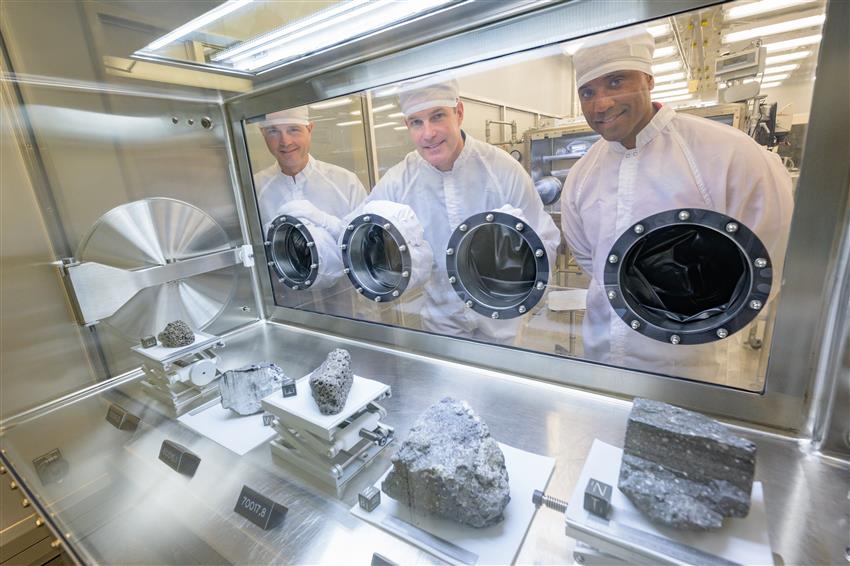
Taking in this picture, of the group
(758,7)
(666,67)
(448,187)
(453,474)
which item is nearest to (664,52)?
(666,67)

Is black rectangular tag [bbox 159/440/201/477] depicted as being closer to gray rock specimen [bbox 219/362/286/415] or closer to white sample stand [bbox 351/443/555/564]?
gray rock specimen [bbox 219/362/286/415]

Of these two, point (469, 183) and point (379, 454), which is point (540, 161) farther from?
point (379, 454)

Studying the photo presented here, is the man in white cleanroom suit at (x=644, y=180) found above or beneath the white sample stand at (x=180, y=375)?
above

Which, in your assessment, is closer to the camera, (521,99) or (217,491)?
(217,491)

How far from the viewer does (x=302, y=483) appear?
0.77 metres

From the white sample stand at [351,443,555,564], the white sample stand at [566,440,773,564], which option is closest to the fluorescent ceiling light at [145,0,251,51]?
the white sample stand at [351,443,555,564]

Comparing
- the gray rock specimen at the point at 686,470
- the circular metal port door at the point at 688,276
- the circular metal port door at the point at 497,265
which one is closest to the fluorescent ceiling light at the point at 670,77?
the circular metal port door at the point at 688,276

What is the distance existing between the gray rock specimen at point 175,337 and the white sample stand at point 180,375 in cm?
2

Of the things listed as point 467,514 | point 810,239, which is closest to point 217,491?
point 467,514

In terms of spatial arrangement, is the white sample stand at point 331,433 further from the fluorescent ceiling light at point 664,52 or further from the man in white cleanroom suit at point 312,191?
the fluorescent ceiling light at point 664,52

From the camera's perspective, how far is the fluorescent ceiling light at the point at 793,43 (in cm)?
64

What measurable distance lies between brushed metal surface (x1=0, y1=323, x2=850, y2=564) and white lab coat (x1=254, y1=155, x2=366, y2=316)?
1.27 feet

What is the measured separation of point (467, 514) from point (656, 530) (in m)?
0.25

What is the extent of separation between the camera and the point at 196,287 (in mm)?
1453
